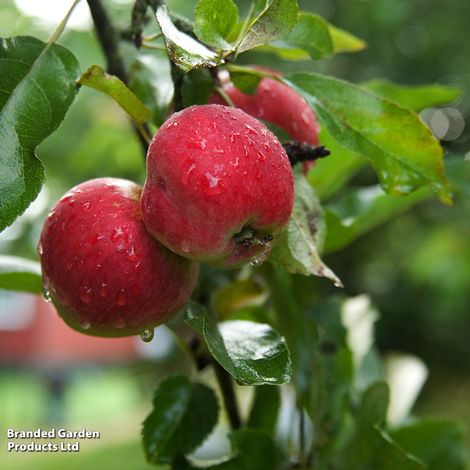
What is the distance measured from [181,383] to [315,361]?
0.40 feet

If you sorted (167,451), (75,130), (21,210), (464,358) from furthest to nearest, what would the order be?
(464,358) → (75,130) → (167,451) → (21,210)

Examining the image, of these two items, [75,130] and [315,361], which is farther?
[75,130]

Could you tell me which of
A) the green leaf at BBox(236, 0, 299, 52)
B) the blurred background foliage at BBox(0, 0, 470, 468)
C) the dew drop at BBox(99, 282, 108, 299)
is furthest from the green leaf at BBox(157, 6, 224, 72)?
the blurred background foliage at BBox(0, 0, 470, 468)

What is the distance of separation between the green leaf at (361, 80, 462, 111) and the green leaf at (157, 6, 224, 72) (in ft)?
1.05

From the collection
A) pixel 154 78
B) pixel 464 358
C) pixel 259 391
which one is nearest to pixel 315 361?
pixel 259 391

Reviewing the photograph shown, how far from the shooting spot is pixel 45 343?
8.56 metres

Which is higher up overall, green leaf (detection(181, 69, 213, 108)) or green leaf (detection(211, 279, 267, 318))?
green leaf (detection(181, 69, 213, 108))

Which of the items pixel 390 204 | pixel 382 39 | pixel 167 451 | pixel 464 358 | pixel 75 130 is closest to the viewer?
pixel 167 451

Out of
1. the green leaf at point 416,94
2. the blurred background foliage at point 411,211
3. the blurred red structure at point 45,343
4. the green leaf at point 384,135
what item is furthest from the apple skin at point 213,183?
the blurred red structure at point 45,343

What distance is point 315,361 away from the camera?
575 mm

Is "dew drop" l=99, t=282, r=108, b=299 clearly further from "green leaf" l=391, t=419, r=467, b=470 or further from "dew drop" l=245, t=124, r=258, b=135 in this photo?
"green leaf" l=391, t=419, r=467, b=470

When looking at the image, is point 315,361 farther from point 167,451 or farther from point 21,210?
point 21,210

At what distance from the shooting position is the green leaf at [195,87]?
0.43 m

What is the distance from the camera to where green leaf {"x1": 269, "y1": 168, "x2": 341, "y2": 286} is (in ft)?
1.36
